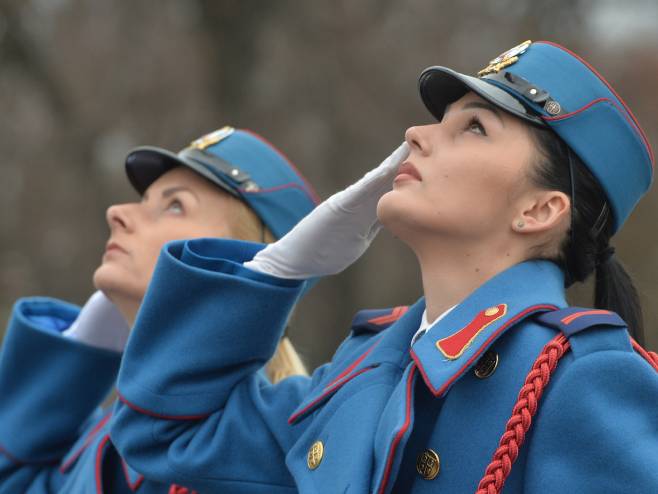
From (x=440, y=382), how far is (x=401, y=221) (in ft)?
1.34

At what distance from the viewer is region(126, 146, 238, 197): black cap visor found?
3.61 meters

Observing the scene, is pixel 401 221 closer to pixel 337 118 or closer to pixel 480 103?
pixel 480 103

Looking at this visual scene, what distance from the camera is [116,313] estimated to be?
381 cm

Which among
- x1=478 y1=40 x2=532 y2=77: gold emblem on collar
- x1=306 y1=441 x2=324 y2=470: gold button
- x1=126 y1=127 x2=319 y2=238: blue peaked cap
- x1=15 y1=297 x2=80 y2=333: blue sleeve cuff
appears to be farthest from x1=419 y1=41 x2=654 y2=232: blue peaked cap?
x1=15 y1=297 x2=80 y2=333: blue sleeve cuff

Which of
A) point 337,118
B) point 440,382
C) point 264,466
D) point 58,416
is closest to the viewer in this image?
point 440,382

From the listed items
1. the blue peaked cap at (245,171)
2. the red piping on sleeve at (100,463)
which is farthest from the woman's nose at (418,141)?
the red piping on sleeve at (100,463)

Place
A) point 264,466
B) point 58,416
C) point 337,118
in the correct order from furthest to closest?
point 337,118 < point 58,416 < point 264,466

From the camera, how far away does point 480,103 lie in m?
2.66

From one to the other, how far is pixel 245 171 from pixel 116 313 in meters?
0.66

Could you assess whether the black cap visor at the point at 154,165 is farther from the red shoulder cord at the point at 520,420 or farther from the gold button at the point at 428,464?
the red shoulder cord at the point at 520,420

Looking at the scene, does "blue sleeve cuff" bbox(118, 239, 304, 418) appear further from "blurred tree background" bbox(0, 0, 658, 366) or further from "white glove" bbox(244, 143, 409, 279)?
"blurred tree background" bbox(0, 0, 658, 366)

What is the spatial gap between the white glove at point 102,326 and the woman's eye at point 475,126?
1.60 meters

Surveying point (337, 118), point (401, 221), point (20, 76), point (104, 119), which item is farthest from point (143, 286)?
point (20, 76)

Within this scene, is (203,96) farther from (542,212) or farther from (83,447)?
(542,212)
